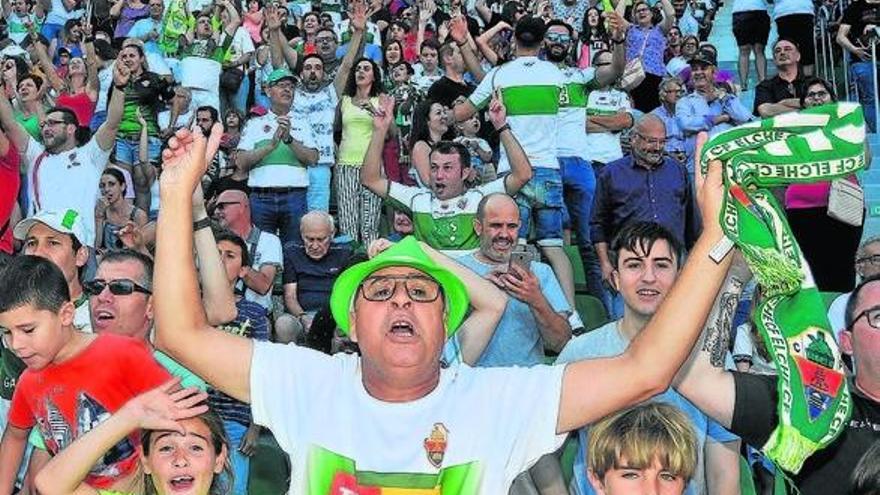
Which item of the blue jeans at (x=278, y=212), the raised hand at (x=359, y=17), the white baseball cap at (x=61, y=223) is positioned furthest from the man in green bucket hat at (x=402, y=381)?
the raised hand at (x=359, y=17)

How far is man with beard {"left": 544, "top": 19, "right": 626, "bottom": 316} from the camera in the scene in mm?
9141

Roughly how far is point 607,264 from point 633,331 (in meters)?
3.27

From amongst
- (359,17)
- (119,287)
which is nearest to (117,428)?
(119,287)

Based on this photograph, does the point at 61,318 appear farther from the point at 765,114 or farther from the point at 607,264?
the point at 765,114

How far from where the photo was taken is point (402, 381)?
3.28m

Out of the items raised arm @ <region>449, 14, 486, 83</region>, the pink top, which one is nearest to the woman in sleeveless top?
raised arm @ <region>449, 14, 486, 83</region>

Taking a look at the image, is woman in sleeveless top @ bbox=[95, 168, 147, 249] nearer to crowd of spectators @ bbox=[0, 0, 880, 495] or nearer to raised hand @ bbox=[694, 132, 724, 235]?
crowd of spectators @ bbox=[0, 0, 880, 495]

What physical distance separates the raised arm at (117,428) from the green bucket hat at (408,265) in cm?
43

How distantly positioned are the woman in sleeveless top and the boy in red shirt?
5077mm

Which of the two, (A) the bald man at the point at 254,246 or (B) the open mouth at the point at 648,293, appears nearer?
(B) the open mouth at the point at 648,293

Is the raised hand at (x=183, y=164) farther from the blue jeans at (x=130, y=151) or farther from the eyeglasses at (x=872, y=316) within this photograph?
the blue jeans at (x=130, y=151)

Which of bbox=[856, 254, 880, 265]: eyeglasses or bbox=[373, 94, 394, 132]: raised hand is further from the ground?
bbox=[373, 94, 394, 132]: raised hand

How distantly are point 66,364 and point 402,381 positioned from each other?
1.42 metres

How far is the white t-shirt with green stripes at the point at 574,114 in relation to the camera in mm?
9547
